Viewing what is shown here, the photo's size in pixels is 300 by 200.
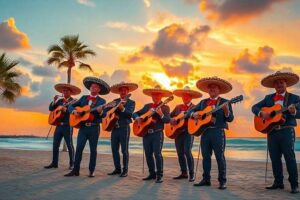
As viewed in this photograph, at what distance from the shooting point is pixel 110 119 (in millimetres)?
9242

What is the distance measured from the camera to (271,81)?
25.5 feet

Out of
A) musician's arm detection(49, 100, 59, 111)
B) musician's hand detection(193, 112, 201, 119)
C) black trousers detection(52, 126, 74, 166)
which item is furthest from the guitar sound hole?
musician's arm detection(49, 100, 59, 111)

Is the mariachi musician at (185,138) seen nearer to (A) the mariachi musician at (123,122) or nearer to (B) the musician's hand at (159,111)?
(B) the musician's hand at (159,111)

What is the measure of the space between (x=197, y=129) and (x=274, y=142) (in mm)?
1552

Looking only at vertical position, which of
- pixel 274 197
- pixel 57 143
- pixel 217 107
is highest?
pixel 217 107

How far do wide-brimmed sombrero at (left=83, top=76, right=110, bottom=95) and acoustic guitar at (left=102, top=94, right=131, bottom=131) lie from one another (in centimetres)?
59

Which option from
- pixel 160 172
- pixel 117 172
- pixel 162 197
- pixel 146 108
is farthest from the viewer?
pixel 117 172

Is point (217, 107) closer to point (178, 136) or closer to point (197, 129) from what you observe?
point (197, 129)

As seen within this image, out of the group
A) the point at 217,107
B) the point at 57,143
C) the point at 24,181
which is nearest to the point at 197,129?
the point at 217,107

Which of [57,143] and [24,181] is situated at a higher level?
[57,143]

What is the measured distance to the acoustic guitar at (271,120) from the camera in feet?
23.2

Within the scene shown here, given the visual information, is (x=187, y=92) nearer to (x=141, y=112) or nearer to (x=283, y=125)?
(x=141, y=112)

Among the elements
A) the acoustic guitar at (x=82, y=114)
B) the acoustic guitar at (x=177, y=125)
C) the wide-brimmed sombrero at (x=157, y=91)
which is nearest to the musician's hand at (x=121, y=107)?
the acoustic guitar at (x=82, y=114)

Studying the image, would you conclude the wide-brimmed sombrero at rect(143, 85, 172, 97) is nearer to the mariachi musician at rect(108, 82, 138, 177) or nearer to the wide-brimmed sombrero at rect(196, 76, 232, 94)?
the mariachi musician at rect(108, 82, 138, 177)
